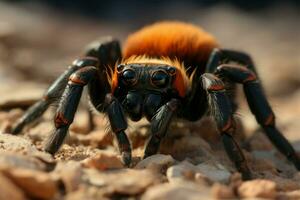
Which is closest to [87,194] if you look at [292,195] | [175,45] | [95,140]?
[292,195]

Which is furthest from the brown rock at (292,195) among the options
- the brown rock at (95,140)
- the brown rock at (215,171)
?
the brown rock at (95,140)

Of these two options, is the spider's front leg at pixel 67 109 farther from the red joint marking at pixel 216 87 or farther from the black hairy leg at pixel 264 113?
the black hairy leg at pixel 264 113

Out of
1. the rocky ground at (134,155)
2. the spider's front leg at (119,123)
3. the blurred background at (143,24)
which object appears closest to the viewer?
the rocky ground at (134,155)

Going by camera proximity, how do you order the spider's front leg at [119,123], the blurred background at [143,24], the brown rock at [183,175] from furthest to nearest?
the blurred background at [143,24]
the spider's front leg at [119,123]
the brown rock at [183,175]

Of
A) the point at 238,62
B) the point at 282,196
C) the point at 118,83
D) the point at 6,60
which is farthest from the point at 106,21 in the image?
the point at 282,196

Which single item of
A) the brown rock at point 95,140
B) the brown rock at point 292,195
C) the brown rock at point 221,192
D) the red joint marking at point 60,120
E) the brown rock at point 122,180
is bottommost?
the brown rock at point 95,140

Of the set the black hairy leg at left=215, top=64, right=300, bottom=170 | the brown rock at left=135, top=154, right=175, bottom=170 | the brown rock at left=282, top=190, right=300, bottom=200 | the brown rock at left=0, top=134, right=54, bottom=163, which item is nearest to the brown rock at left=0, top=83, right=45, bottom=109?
the brown rock at left=0, top=134, right=54, bottom=163

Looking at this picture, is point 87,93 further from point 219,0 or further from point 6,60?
point 219,0

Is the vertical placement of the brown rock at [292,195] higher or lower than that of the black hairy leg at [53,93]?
lower
